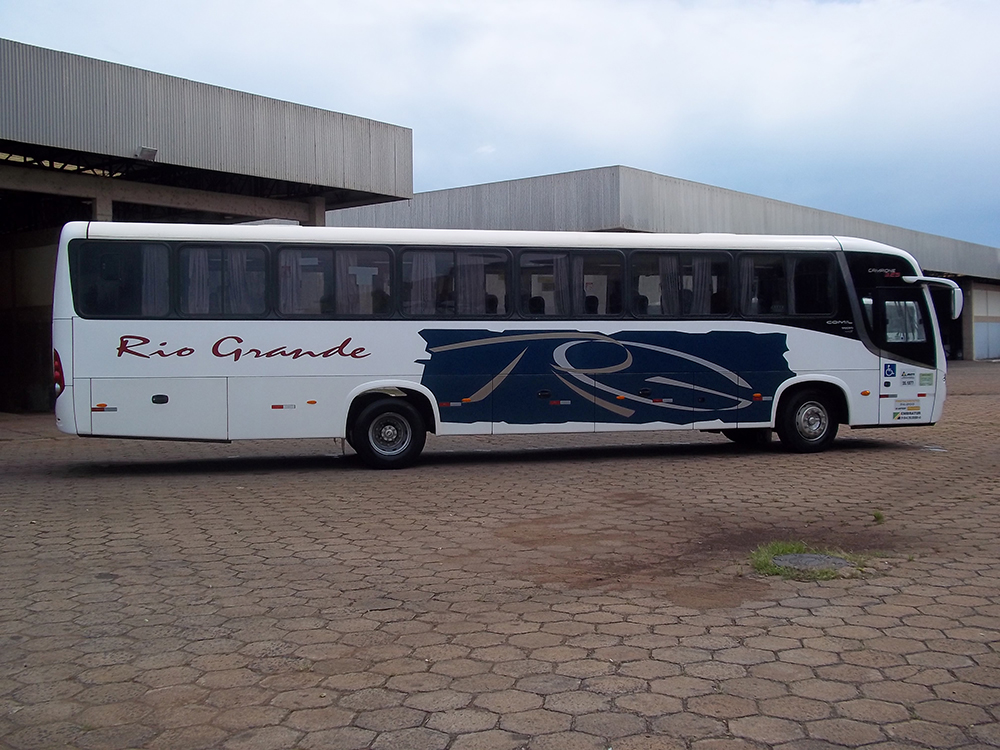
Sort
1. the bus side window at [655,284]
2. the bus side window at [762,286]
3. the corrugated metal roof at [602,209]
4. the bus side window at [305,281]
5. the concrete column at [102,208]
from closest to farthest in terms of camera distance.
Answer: the bus side window at [305,281] → the bus side window at [655,284] → the bus side window at [762,286] → the concrete column at [102,208] → the corrugated metal roof at [602,209]

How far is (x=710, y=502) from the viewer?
9.77 metres

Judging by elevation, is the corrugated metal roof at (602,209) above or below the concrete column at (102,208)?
above

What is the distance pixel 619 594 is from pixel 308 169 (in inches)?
718

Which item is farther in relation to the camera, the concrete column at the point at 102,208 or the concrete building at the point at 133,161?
the concrete column at the point at 102,208

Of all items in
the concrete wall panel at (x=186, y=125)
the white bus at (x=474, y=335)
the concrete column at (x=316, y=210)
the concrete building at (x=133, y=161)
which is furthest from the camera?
the concrete column at (x=316, y=210)

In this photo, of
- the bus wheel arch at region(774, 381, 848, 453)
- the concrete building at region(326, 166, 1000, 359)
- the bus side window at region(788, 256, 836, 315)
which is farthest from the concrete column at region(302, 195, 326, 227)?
the bus wheel arch at region(774, 381, 848, 453)

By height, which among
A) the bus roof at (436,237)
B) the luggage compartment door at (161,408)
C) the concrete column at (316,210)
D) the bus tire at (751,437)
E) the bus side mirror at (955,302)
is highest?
the concrete column at (316,210)

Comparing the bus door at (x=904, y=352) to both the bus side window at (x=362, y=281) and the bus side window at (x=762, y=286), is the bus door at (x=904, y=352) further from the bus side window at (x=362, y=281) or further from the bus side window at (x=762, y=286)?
the bus side window at (x=362, y=281)

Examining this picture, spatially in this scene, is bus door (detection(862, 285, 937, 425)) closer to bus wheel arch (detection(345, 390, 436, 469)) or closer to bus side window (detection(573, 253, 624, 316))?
bus side window (detection(573, 253, 624, 316))

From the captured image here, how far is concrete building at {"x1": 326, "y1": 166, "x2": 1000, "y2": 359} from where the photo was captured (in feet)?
98.2

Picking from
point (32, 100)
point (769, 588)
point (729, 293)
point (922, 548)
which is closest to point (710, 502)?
point (922, 548)

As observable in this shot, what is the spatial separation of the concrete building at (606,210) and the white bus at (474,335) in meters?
15.9

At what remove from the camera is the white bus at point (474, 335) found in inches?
475

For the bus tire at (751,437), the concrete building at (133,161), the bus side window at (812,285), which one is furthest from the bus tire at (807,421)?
the concrete building at (133,161)
